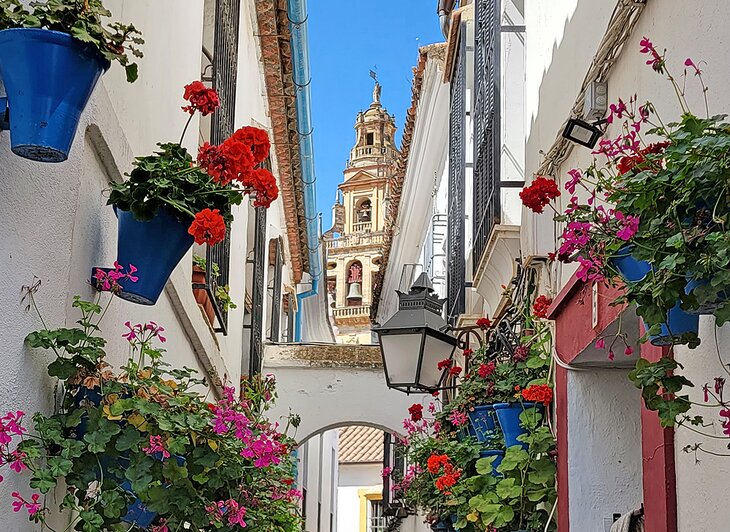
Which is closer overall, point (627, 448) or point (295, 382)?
point (627, 448)

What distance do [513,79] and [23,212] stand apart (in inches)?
221

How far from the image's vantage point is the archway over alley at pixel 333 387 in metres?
13.9

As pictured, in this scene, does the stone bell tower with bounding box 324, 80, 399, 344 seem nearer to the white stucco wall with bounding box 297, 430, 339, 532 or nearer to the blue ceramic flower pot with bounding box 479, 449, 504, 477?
the white stucco wall with bounding box 297, 430, 339, 532

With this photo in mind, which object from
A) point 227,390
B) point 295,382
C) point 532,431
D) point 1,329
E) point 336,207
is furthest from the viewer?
point 336,207

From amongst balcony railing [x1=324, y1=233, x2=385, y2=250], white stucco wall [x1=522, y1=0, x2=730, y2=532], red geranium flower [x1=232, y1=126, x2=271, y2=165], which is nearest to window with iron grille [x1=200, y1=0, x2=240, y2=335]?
white stucco wall [x1=522, y1=0, x2=730, y2=532]

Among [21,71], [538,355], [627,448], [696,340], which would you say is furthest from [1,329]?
[538,355]

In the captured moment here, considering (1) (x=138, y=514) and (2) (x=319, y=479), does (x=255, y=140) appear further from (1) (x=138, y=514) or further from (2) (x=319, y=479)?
(2) (x=319, y=479)

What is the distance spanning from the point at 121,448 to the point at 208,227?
73 centimetres

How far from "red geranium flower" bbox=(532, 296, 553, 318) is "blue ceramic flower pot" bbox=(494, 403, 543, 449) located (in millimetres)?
448

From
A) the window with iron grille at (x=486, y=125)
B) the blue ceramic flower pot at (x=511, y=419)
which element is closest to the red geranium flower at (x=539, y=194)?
the blue ceramic flower pot at (x=511, y=419)

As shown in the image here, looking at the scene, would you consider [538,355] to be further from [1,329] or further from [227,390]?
[1,329]

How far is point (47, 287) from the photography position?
3.47 m

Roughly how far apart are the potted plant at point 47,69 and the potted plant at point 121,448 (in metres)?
0.57

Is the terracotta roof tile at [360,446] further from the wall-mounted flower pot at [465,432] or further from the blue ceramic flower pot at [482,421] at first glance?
the blue ceramic flower pot at [482,421]
